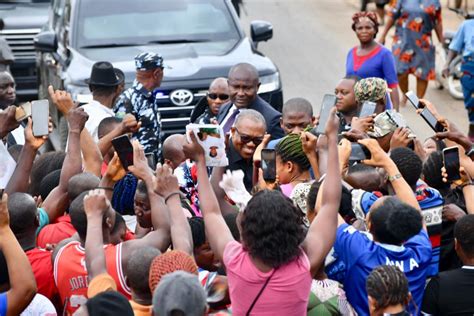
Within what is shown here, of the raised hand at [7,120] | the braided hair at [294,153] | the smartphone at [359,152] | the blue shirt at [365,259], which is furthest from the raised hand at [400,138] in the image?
the raised hand at [7,120]

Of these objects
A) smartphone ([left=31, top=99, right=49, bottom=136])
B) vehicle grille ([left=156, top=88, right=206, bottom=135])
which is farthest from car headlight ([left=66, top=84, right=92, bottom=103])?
smartphone ([left=31, top=99, right=49, bottom=136])

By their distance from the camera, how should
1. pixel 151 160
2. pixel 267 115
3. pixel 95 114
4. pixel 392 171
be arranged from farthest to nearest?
pixel 267 115 < pixel 95 114 < pixel 151 160 < pixel 392 171

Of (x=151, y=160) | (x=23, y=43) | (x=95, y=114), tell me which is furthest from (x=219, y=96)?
(x=23, y=43)

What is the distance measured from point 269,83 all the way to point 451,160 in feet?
16.7

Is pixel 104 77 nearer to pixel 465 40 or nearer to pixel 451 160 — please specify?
pixel 451 160

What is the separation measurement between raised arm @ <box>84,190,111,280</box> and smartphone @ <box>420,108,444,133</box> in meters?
2.69

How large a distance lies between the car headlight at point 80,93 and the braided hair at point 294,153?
15.5 ft

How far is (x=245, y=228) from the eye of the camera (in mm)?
5293

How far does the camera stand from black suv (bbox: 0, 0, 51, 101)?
1614 centimetres

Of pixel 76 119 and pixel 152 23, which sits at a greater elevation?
pixel 76 119

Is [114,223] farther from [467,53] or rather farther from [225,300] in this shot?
[467,53]

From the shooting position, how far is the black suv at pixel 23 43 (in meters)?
16.1

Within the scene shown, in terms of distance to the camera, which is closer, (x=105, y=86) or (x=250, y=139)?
(x=250, y=139)

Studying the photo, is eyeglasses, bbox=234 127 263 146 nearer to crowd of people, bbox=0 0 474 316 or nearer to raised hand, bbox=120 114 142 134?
crowd of people, bbox=0 0 474 316
